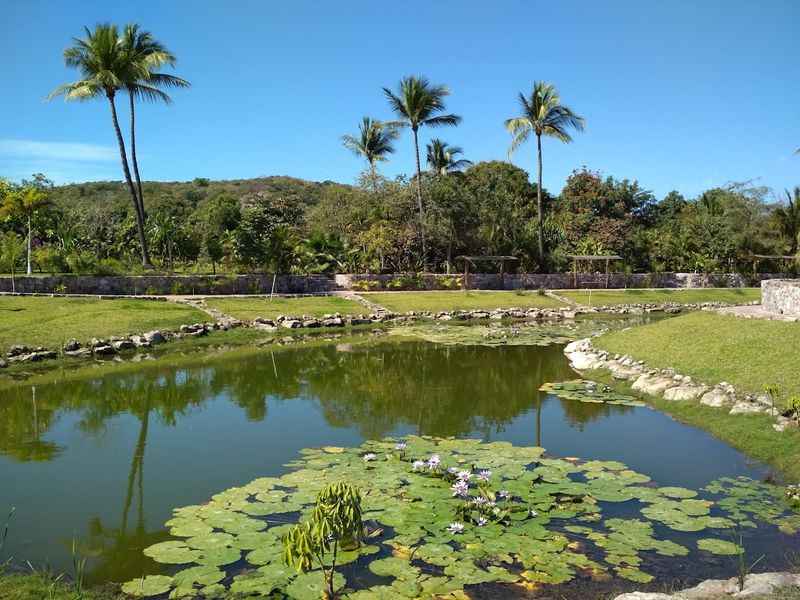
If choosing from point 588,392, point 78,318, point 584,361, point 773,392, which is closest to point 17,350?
point 78,318

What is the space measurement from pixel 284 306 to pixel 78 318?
950cm

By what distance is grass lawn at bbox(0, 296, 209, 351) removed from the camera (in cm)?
2108

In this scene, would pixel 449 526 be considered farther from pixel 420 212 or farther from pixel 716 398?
pixel 420 212

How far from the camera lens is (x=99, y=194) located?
81062 millimetres

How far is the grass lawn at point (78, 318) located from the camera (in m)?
21.1

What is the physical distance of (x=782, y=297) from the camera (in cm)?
1953

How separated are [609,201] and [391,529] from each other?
50.8 meters

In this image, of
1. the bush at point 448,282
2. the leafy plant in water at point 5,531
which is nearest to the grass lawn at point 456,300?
the bush at point 448,282

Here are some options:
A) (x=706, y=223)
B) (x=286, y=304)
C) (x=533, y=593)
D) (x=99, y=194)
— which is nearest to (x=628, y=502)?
(x=533, y=593)

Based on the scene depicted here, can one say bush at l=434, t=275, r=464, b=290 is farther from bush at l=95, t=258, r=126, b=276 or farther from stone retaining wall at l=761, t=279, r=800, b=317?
stone retaining wall at l=761, t=279, r=800, b=317

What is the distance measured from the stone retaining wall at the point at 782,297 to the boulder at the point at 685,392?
644cm

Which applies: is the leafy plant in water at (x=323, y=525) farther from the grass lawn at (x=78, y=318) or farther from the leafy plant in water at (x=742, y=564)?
the grass lawn at (x=78, y=318)

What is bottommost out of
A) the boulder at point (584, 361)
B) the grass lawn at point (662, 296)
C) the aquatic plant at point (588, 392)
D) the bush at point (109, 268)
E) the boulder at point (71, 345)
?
the aquatic plant at point (588, 392)

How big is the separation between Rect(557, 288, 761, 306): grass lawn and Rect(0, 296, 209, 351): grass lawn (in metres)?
23.2
